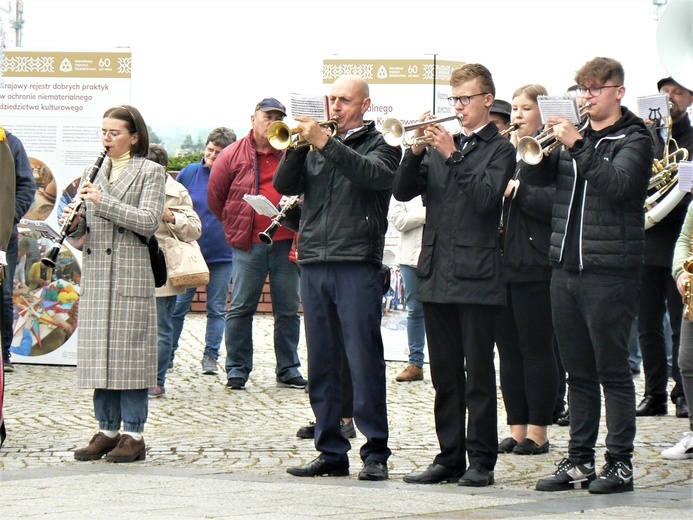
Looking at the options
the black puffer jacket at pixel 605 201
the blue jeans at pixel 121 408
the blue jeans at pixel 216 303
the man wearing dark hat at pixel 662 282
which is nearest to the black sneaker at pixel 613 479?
the black puffer jacket at pixel 605 201

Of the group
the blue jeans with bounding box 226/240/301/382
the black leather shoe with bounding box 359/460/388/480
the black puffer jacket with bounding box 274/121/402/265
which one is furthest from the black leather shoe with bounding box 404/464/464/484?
the blue jeans with bounding box 226/240/301/382

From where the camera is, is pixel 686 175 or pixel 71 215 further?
pixel 71 215

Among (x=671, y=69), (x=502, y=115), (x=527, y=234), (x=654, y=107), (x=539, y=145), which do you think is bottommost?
(x=527, y=234)

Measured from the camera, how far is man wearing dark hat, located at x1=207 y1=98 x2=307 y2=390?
11261 mm

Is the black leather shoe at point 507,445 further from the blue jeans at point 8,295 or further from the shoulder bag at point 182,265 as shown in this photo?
the blue jeans at point 8,295

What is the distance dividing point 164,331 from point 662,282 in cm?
403

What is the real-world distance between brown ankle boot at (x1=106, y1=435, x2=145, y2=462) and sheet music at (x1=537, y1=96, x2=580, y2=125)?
10.1 feet

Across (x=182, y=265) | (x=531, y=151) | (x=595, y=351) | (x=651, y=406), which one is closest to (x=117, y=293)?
(x=531, y=151)

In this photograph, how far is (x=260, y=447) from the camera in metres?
8.38

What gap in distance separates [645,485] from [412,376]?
17.9 feet

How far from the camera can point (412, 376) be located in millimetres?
12211

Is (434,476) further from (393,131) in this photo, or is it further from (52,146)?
(52,146)

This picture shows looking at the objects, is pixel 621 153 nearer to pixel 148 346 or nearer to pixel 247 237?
pixel 148 346

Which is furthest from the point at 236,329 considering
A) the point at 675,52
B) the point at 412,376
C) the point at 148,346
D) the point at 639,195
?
the point at 639,195
